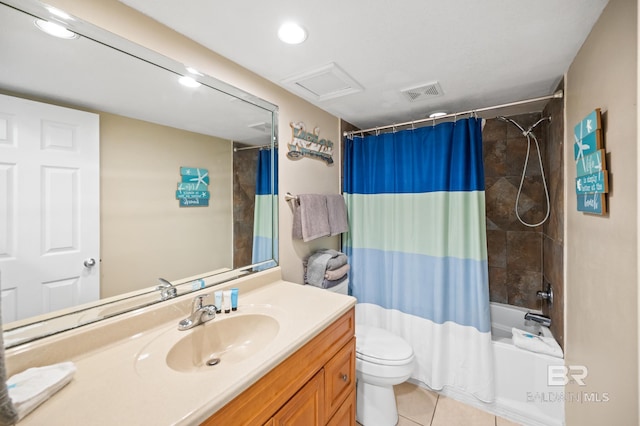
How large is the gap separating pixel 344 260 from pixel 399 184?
0.80 meters

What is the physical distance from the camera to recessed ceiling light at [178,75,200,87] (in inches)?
47.9

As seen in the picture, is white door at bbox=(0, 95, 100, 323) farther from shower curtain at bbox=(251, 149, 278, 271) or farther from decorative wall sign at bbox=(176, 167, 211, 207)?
shower curtain at bbox=(251, 149, 278, 271)

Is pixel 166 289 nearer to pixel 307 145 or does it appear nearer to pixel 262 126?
pixel 262 126

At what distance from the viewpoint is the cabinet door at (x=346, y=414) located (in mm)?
1177

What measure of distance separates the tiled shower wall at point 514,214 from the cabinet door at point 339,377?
5.62 feet

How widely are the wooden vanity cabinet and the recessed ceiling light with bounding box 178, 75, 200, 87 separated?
1.33m

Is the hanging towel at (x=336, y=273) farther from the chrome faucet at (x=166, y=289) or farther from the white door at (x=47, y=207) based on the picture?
the white door at (x=47, y=207)

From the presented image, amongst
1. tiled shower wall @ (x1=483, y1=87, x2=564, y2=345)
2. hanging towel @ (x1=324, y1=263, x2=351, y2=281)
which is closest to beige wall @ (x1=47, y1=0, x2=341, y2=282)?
hanging towel @ (x1=324, y1=263, x2=351, y2=281)

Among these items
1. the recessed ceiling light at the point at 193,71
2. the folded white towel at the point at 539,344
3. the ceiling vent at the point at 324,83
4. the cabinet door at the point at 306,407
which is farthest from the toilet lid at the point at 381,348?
the recessed ceiling light at the point at 193,71

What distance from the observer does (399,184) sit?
2.16 metres

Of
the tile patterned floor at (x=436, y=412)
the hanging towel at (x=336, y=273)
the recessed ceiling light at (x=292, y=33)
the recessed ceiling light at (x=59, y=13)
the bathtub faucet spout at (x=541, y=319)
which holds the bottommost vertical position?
the tile patterned floor at (x=436, y=412)

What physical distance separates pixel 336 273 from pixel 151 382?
1324 millimetres

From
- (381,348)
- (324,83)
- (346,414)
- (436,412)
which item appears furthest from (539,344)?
(324,83)

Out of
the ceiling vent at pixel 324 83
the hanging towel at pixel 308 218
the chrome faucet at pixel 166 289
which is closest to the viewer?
the chrome faucet at pixel 166 289
